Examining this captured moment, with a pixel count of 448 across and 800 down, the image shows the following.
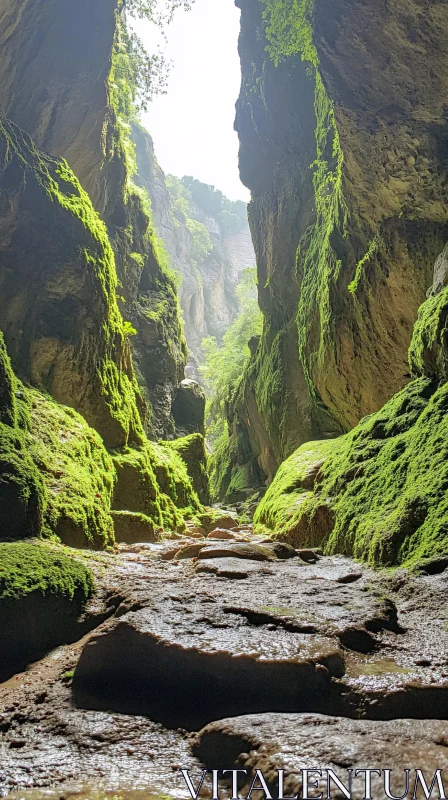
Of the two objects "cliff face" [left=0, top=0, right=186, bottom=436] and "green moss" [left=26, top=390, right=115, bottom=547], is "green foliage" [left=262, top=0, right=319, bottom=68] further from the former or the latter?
"green moss" [left=26, top=390, right=115, bottom=547]

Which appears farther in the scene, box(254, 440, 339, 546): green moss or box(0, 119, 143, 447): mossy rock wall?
box(0, 119, 143, 447): mossy rock wall

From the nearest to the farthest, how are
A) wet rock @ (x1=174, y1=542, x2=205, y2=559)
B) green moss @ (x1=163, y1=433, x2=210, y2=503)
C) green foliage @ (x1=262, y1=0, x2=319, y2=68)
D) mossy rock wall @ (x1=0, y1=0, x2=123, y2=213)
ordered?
wet rock @ (x1=174, y1=542, x2=205, y2=559) → green foliage @ (x1=262, y1=0, x2=319, y2=68) → mossy rock wall @ (x1=0, y1=0, x2=123, y2=213) → green moss @ (x1=163, y1=433, x2=210, y2=503)

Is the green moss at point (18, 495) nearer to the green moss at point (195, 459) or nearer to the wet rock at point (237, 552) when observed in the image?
the wet rock at point (237, 552)

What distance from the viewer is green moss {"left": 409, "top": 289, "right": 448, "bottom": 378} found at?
6.24 m

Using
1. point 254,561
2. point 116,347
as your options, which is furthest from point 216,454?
point 254,561

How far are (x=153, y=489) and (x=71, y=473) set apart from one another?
382 centimetres

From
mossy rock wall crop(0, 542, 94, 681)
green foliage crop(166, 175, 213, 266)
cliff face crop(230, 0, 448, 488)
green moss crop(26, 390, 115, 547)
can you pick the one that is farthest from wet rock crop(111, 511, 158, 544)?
green foliage crop(166, 175, 213, 266)

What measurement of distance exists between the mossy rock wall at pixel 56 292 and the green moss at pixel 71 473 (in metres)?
1.05

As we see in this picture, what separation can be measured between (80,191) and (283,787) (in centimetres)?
1288

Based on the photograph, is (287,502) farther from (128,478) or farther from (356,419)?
(356,419)

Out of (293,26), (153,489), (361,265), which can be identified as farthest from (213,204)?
(153,489)

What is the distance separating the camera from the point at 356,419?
45.4ft

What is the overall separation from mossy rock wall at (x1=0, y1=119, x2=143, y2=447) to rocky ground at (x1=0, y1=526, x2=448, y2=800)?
6.74m

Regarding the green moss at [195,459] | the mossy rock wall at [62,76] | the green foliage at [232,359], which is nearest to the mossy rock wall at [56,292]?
the mossy rock wall at [62,76]
